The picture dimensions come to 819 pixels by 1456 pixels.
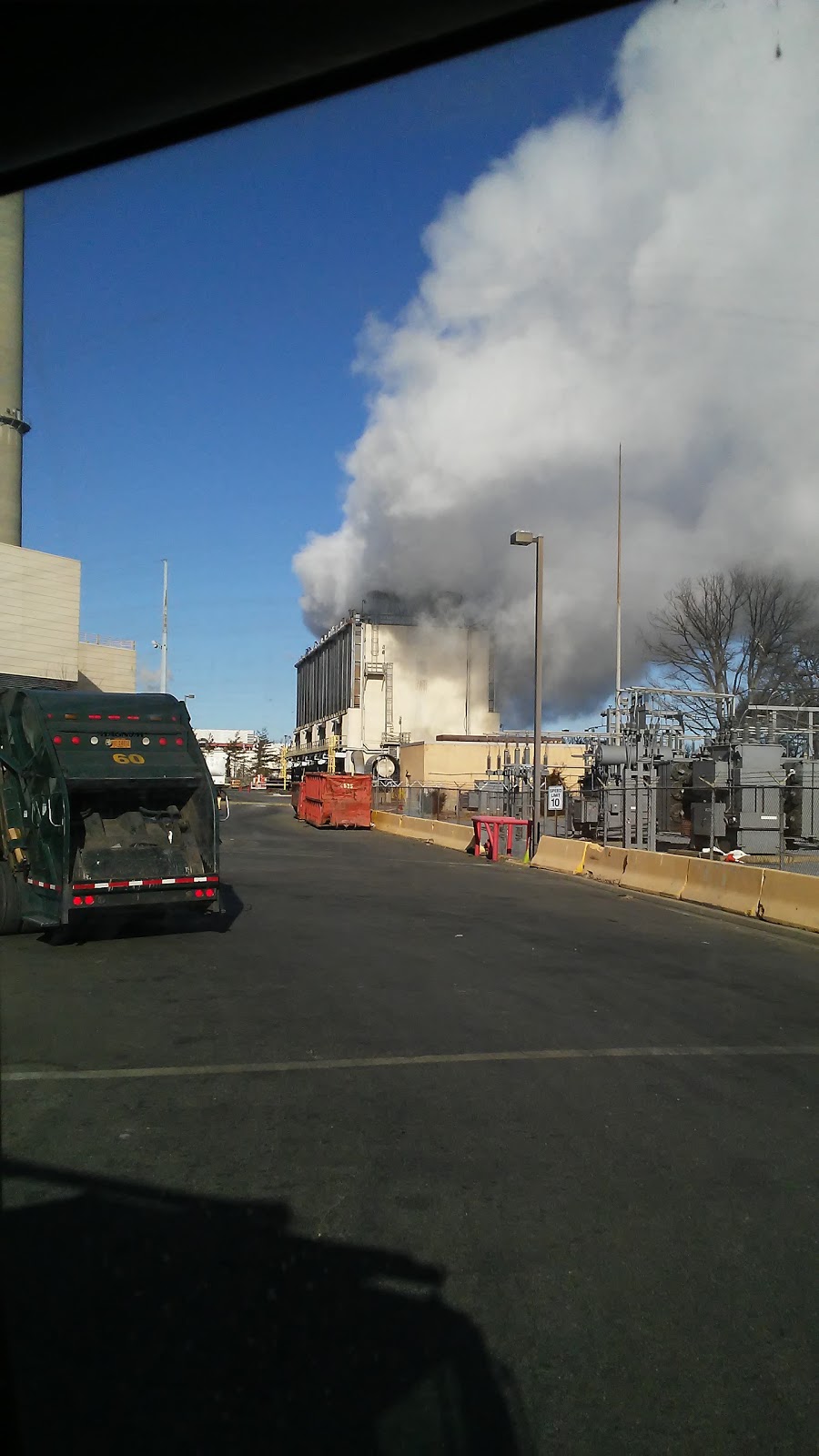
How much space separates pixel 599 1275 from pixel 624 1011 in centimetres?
418

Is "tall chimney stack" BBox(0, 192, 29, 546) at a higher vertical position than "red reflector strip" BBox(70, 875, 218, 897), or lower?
higher

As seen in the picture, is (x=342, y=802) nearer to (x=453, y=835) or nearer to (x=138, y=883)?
(x=453, y=835)

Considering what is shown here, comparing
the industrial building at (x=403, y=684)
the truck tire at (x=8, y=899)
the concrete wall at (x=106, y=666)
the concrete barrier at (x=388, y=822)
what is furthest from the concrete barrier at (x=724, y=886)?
the industrial building at (x=403, y=684)

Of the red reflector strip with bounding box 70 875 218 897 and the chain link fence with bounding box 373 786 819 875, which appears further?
the chain link fence with bounding box 373 786 819 875

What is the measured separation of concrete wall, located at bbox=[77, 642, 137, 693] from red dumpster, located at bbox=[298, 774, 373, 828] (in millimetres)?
13498

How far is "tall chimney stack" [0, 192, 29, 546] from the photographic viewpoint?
511cm

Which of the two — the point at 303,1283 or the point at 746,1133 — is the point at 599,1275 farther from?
the point at 746,1133

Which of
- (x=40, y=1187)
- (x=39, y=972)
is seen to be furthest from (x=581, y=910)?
(x=40, y=1187)

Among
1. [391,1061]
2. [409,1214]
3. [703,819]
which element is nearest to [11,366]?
[391,1061]

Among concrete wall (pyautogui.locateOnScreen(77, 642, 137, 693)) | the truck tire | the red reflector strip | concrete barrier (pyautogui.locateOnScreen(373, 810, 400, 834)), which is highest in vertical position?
concrete wall (pyautogui.locateOnScreen(77, 642, 137, 693))

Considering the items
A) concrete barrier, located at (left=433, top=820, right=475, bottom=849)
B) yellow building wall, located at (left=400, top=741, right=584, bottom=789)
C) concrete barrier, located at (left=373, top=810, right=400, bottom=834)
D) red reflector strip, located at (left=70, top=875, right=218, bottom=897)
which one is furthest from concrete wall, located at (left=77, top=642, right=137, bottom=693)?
red reflector strip, located at (left=70, top=875, right=218, bottom=897)

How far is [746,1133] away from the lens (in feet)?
16.6

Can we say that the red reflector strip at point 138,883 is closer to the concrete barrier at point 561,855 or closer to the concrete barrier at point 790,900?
the concrete barrier at point 790,900

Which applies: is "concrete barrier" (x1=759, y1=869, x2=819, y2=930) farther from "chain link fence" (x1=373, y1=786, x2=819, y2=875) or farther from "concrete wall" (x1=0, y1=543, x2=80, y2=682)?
"concrete wall" (x1=0, y1=543, x2=80, y2=682)
